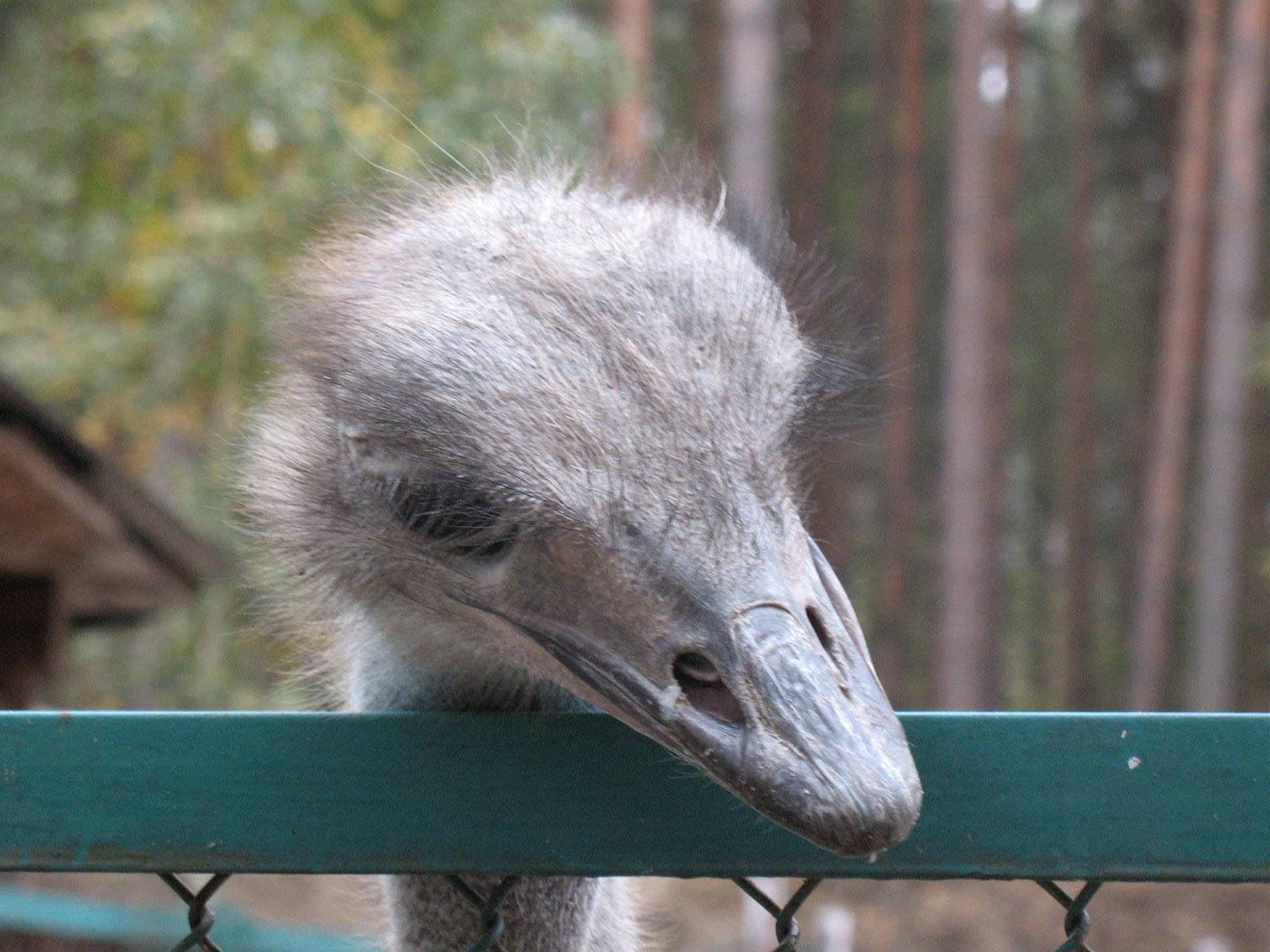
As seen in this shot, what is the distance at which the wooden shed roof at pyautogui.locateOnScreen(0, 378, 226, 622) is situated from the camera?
500cm

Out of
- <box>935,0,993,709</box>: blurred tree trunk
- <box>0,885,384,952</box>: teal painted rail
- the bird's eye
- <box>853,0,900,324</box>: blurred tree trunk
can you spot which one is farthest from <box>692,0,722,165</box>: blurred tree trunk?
the bird's eye

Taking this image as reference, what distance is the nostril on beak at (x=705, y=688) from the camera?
107 cm

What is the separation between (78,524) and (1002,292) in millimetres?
8941

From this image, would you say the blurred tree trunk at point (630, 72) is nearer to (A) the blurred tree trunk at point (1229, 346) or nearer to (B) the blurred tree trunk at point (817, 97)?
(B) the blurred tree trunk at point (817, 97)

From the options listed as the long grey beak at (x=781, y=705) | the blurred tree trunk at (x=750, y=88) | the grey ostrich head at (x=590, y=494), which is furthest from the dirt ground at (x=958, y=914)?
the long grey beak at (x=781, y=705)

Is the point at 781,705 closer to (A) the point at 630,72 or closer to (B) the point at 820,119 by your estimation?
(A) the point at 630,72

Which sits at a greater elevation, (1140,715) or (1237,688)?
(1140,715)

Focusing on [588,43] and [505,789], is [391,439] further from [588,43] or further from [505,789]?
[588,43]

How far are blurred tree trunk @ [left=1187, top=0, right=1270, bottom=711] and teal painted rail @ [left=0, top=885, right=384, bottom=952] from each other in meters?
8.13

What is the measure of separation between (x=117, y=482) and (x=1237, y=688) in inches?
440

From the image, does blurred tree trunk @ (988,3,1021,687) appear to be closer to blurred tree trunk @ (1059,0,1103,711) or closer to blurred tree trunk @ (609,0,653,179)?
blurred tree trunk @ (1059,0,1103,711)

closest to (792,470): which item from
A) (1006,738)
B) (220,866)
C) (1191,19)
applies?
(1006,738)

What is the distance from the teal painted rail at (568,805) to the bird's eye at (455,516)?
20cm

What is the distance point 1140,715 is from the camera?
1133mm
